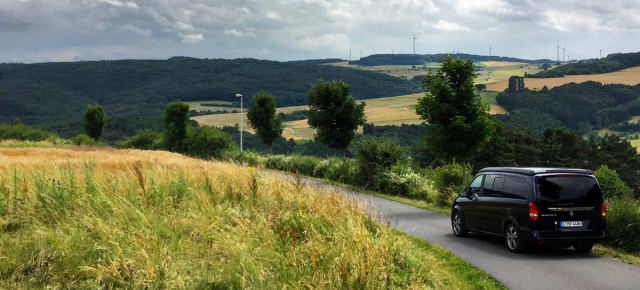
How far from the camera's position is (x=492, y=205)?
554 inches

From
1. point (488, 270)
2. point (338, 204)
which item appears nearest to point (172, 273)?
point (338, 204)

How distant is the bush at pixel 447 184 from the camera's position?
24719 millimetres

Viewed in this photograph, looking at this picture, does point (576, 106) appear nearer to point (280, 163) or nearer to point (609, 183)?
point (609, 183)

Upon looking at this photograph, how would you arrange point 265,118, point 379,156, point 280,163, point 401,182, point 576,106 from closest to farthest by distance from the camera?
point 401,182 < point 379,156 < point 280,163 < point 265,118 < point 576,106

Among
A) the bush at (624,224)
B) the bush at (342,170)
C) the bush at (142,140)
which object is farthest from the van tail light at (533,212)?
the bush at (142,140)

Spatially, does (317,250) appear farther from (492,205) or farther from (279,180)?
(492,205)

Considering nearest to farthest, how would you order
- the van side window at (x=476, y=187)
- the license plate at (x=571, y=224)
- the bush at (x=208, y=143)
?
the license plate at (x=571, y=224) → the van side window at (x=476, y=187) → the bush at (x=208, y=143)

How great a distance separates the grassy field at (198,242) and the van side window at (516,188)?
2.07 meters

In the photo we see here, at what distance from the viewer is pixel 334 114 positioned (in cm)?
4378

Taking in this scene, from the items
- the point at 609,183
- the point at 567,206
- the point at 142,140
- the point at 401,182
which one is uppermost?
the point at 567,206

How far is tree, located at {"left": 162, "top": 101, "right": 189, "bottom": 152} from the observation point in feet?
237

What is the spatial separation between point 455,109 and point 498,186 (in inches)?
463

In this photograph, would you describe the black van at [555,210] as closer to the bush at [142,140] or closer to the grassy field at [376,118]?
the bush at [142,140]

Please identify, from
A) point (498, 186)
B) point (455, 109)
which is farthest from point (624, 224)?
point (455, 109)
